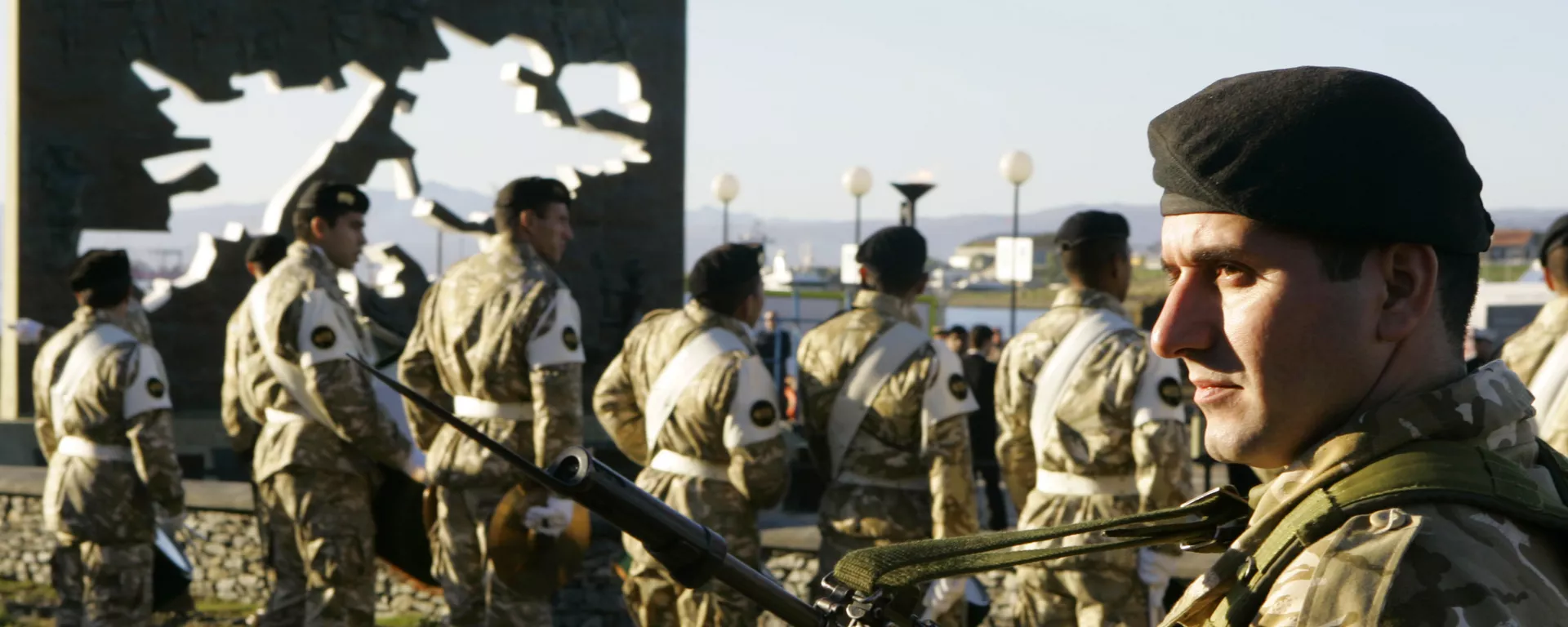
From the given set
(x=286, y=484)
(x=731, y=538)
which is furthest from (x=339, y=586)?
(x=731, y=538)

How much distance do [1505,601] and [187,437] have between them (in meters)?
12.8

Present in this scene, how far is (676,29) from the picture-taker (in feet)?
50.6

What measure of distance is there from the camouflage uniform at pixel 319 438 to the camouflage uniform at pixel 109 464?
453 millimetres

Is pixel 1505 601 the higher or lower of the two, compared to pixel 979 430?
higher

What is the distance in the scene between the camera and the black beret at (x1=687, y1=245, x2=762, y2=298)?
252 inches

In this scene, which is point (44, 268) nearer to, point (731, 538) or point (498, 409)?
point (498, 409)

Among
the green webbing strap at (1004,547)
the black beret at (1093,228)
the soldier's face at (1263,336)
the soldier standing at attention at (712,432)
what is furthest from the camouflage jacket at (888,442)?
the soldier's face at (1263,336)

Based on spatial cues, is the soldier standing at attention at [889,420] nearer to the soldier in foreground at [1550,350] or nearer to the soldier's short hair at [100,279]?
the soldier in foreground at [1550,350]

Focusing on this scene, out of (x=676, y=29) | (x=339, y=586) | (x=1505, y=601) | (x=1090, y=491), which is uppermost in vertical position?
(x=676, y=29)

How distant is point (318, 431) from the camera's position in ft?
24.6

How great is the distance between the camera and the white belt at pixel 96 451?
309 inches

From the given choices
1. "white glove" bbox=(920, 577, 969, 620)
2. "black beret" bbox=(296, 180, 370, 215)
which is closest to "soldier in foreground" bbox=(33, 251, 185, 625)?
"black beret" bbox=(296, 180, 370, 215)

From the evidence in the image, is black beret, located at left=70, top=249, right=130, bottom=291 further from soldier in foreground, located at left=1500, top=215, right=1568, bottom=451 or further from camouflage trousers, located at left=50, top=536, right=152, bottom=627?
soldier in foreground, located at left=1500, top=215, right=1568, bottom=451

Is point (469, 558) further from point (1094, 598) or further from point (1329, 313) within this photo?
point (1329, 313)
